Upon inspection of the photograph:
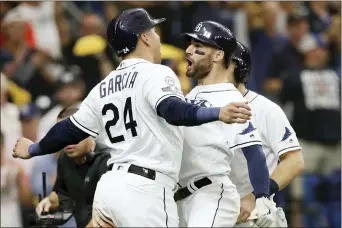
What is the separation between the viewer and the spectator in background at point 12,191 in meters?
9.85

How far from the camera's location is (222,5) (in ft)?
38.8

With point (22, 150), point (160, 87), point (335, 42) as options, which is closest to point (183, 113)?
point (160, 87)

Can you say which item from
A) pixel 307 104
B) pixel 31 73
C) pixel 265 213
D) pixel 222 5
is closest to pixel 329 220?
pixel 307 104

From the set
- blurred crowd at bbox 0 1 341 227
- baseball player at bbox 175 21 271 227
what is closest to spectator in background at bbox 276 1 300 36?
blurred crowd at bbox 0 1 341 227

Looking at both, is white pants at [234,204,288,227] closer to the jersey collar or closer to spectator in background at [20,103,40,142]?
the jersey collar

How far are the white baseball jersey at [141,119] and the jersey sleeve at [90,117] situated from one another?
0.28 feet

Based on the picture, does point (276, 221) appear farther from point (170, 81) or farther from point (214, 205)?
point (170, 81)

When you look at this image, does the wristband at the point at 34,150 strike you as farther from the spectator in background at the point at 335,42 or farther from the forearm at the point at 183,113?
the spectator in background at the point at 335,42

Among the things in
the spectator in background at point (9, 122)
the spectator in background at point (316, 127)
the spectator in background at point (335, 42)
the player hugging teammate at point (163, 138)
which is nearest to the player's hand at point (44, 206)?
the player hugging teammate at point (163, 138)

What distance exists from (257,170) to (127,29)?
1156 mm

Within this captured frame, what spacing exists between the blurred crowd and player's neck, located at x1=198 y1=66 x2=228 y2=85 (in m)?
4.32

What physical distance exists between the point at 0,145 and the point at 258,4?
3.96 m

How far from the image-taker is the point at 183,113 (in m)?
5.33

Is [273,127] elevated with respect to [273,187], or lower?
elevated
